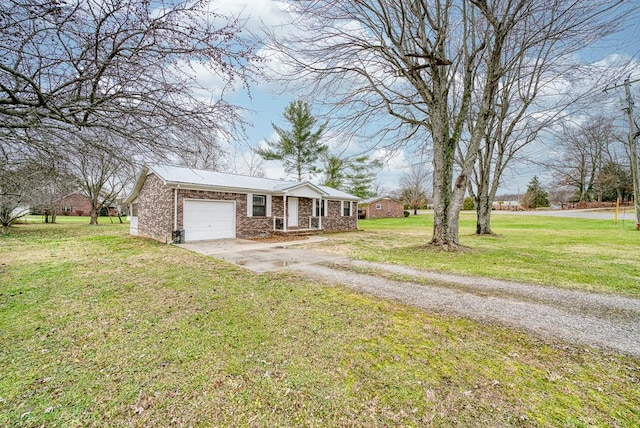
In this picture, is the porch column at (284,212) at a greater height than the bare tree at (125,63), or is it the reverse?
the bare tree at (125,63)

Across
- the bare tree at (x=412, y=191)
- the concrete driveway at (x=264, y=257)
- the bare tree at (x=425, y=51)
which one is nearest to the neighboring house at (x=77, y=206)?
the concrete driveway at (x=264, y=257)

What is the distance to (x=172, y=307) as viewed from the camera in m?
4.05

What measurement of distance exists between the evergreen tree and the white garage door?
13.7 meters

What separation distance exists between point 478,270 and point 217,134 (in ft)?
21.2

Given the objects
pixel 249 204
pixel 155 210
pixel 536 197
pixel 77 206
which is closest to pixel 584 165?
pixel 536 197

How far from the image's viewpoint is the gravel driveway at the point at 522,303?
3.19m

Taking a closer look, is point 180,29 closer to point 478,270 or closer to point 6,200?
point 478,270

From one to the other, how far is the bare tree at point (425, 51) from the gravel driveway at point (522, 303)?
4234mm

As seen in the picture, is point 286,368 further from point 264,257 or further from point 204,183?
→ point 204,183

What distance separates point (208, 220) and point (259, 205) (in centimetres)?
290

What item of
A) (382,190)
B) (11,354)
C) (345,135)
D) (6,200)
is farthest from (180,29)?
(382,190)

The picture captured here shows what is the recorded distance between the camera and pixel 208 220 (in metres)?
12.6

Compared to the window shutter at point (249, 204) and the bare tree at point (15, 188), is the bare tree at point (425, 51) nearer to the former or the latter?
the bare tree at point (15, 188)

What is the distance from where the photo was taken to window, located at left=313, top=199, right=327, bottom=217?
704 inches
